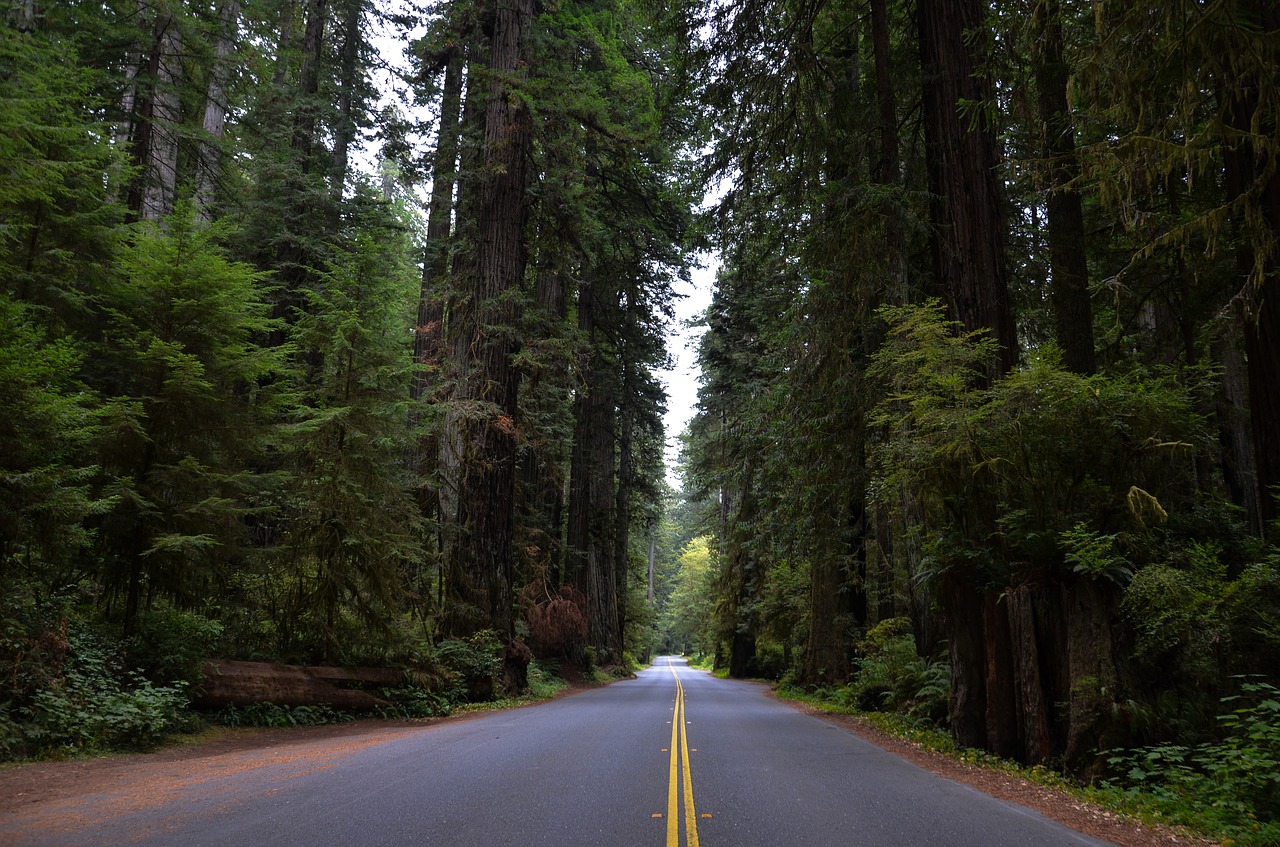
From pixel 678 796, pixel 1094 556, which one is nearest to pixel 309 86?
pixel 678 796

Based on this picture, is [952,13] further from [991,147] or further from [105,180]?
[105,180]

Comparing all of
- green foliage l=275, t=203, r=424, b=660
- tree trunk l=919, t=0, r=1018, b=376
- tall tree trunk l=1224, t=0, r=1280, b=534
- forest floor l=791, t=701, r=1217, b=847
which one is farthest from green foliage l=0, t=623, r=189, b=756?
tall tree trunk l=1224, t=0, r=1280, b=534

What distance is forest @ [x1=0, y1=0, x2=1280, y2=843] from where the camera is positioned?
23.5 feet

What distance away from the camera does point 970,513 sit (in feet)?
28.9

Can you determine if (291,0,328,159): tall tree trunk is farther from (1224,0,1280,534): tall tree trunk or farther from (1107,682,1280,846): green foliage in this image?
(1107,682,1280,846): green foliage

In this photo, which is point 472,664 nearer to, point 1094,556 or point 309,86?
point 1094,556

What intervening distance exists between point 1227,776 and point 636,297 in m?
18.6

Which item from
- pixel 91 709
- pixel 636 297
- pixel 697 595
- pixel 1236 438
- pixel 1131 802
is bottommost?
pixel 697 595

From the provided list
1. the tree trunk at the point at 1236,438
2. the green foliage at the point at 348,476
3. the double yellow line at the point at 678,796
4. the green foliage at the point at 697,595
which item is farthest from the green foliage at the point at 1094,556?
the green foliage at the point at 697,595

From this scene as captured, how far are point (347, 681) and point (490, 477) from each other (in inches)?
189

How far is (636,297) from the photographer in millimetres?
22078

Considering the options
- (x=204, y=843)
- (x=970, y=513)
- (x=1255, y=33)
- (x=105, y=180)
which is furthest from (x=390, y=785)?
(x=105, y=180)

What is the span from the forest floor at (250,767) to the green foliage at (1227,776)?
14.0 inches

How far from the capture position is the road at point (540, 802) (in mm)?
4605
